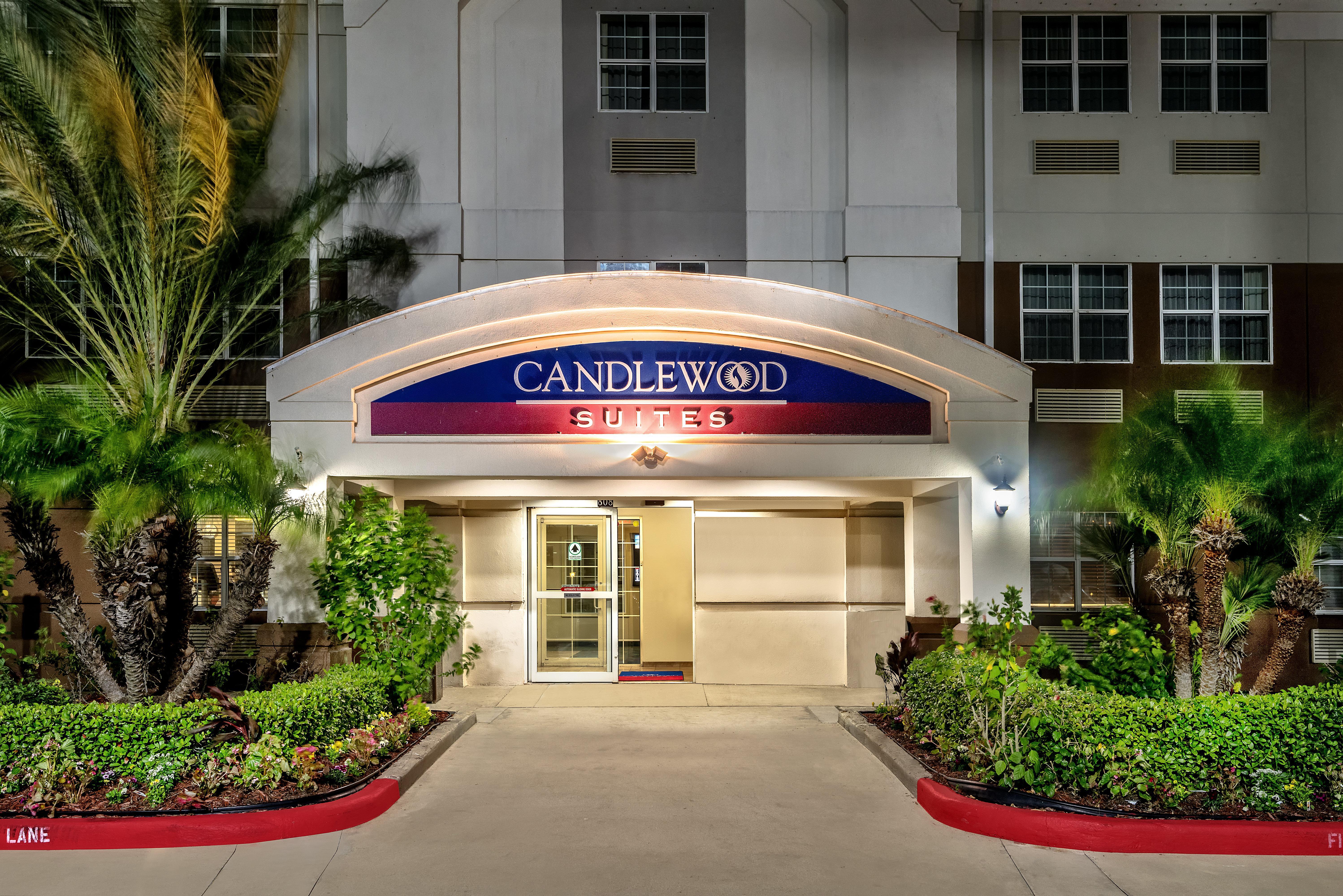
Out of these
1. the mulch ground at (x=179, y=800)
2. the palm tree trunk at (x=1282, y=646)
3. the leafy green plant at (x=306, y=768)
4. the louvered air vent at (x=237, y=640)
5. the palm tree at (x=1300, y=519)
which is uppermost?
the palm tree at (x=1300, y=519)

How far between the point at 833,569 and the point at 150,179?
32.9 feet

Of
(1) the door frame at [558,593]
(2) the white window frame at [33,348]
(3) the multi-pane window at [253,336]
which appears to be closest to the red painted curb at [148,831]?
(3) the multi-pane window at [253,336]

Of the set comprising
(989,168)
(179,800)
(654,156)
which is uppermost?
(654,156)

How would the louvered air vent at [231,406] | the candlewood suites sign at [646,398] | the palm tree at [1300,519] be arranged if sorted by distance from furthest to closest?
the louvered air vent at [231,406] → the candlewood suites sign at [646,398] → the palm tree at [1300,519]

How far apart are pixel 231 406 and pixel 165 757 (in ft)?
21.3

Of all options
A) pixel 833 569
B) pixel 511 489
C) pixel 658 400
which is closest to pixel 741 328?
pixel 658 400

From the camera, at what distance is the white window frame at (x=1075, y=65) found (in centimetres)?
1350

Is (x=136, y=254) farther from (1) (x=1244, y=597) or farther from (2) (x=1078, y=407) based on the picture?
(1) (x=1244, y=597)

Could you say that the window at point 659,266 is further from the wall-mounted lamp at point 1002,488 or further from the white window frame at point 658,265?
the wall-mounted lamp at point 1002,488

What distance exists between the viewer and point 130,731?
24.8 feet

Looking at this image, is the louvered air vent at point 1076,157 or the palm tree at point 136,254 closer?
the palm tree at point 136,254

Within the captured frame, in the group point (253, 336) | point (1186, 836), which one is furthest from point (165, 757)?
point (1186, 836)

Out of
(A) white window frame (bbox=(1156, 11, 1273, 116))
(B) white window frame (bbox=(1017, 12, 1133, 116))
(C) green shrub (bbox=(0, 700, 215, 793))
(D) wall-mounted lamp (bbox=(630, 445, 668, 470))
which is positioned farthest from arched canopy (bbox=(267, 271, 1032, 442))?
(A) white window frame (bbox=(1156, 11, 1273, 116))

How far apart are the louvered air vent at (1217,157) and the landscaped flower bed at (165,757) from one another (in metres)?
13.0
